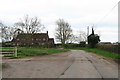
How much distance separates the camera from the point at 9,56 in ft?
67.4

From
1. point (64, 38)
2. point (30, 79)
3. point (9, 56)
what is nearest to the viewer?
point (30, 79)

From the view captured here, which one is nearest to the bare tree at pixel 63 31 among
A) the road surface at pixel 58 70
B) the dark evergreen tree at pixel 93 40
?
the dark evergreen tree at pixel 93 40

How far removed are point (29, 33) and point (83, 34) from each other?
38189mm

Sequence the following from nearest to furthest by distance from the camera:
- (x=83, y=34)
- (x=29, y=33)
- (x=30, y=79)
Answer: (x=30, y=79)
(x=29, y=33)
(x=83, y=34)

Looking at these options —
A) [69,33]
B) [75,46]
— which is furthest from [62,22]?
[75,46]

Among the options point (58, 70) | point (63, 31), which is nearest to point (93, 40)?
point (63, 31)

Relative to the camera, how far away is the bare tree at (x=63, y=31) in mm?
74250

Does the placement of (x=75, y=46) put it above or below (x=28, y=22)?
below

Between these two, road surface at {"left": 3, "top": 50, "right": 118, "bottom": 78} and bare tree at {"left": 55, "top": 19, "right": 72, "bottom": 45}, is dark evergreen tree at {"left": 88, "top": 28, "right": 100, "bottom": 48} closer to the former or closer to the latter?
bare tree at {"left": 55, "top": 19, "right": 72, "bottom": 45}

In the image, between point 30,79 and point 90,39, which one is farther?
point 90,39

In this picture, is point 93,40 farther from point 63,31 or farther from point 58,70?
point 58,70

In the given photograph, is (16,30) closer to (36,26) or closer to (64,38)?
(36,26)

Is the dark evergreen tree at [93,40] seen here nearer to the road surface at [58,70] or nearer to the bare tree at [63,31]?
the bare tree at [63,31]

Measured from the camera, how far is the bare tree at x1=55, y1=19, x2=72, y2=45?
2923 inches
